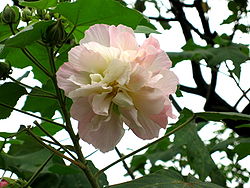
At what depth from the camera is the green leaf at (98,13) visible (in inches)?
39.2

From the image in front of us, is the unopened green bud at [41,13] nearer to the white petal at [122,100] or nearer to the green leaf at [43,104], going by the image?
the green leaf at [43,104]

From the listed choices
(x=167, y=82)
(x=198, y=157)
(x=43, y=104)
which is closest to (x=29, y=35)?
(x=167, y=82)

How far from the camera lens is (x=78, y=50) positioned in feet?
2.99

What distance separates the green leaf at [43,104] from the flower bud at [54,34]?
1.01 ft

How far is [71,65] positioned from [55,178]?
49cm

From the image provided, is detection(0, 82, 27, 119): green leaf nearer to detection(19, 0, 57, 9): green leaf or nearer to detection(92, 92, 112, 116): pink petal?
detection(19, 0, 57, 9): green leaf

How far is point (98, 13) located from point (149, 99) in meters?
0.23

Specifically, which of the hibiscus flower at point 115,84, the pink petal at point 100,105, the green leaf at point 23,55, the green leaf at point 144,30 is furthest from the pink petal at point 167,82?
the green leaf at point 23,55

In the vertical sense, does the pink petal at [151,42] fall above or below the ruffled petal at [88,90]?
above

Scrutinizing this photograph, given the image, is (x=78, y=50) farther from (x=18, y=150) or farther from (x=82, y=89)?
(x=18, y=150)

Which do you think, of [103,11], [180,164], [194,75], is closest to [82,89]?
[103,11]

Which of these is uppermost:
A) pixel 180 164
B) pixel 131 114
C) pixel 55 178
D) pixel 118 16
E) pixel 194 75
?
pixel 194 75

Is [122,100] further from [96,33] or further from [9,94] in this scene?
[9,94]

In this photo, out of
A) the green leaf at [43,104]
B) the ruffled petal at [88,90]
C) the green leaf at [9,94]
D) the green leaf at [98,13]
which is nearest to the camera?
the ruffled petal at [88,90]
